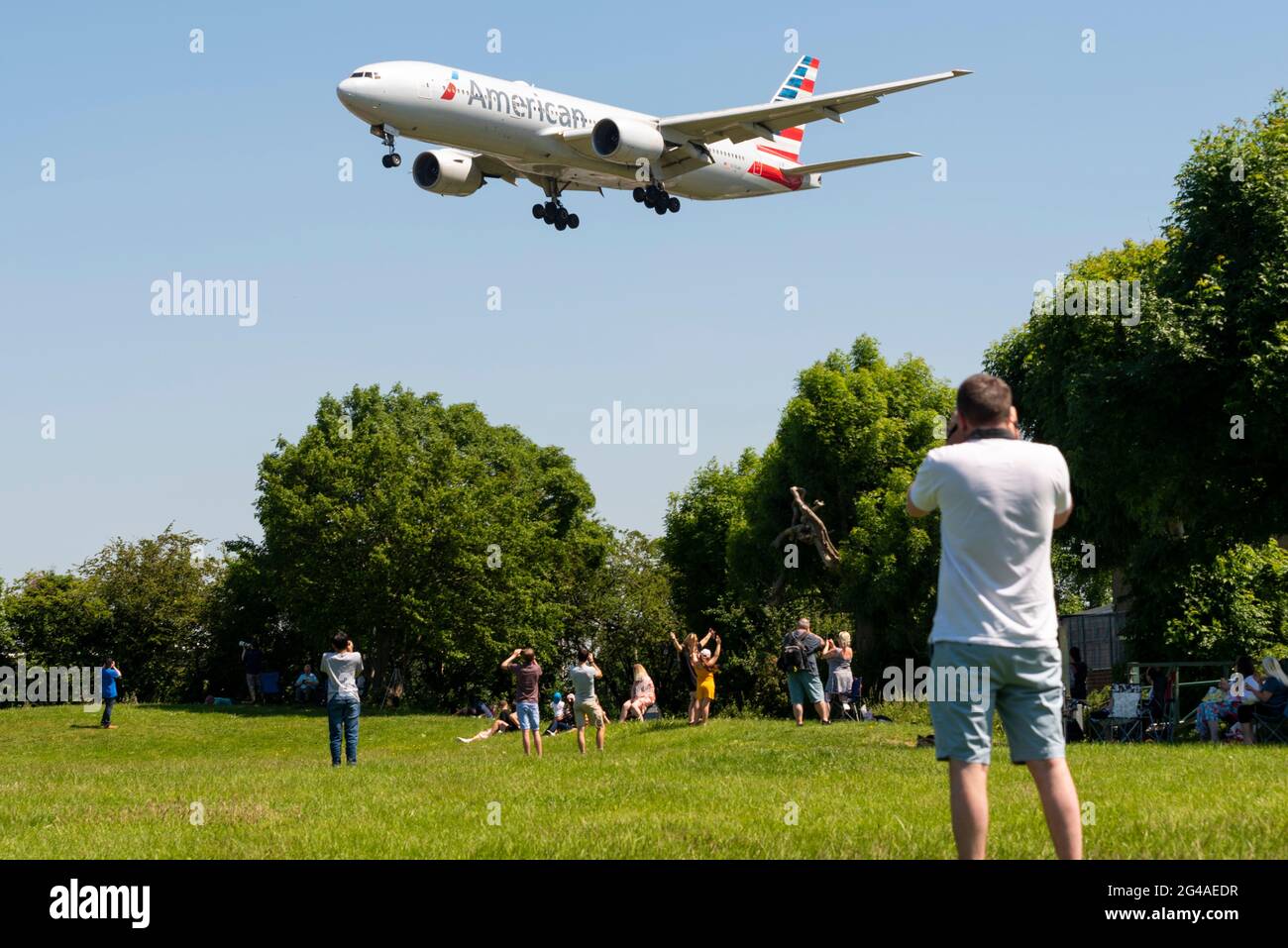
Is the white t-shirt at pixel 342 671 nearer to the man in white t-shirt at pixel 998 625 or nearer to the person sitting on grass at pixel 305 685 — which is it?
the man in white t-shirt at pixel 998 625

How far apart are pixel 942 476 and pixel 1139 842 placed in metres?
2.95

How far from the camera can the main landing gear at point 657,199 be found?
39.7 meters

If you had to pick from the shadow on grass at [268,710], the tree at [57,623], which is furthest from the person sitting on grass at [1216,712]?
the tree at [57,623]

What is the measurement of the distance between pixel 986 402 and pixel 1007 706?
1243 millimetres

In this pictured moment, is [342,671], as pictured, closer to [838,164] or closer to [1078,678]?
[1078,678]

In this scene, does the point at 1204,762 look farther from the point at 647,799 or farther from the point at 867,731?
the point at 867,731

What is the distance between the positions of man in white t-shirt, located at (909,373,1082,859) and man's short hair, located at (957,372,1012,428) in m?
0.06

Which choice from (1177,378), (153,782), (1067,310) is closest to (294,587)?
(1067,310)

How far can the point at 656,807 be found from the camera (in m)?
10.6

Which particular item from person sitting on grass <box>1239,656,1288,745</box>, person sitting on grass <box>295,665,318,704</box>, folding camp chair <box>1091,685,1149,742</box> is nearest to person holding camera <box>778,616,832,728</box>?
A: folding camp chair <box>1091,685,1149,742</box>

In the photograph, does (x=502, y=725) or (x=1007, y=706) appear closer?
(x=1007, y=706)

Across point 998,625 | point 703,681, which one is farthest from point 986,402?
point 703,681

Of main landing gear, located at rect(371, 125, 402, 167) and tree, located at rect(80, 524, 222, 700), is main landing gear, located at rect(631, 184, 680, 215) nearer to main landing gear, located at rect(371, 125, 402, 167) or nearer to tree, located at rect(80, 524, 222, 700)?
main landing gear, located at rect(371, 125, 402, 167)
